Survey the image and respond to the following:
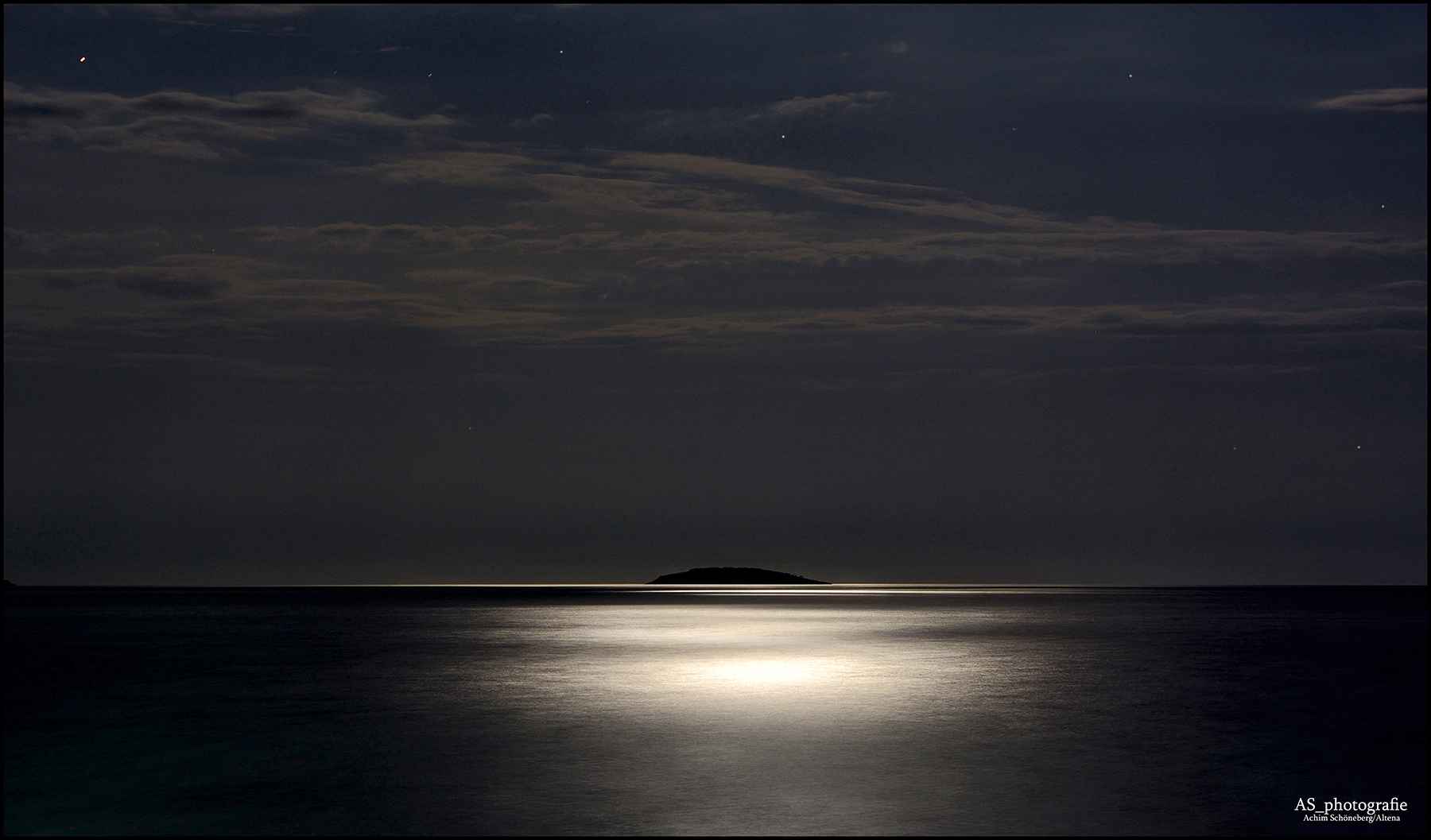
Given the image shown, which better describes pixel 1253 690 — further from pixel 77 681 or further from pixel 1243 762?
pixel 77 681

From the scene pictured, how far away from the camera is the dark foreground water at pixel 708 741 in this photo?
795 inches

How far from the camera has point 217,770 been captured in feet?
80.7

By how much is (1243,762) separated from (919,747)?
6.91 metres

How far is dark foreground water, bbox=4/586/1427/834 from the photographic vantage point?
2020 cm

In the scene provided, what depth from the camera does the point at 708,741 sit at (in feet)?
94.4

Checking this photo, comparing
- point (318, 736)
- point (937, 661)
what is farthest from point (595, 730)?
point (937, 661)

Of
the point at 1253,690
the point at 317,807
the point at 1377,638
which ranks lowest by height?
the point at 1377,638

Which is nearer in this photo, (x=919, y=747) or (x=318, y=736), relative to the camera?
(x=919, y=747)

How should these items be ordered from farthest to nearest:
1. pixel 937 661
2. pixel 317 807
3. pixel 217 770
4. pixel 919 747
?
1. pixel 937 661
2. pixel 919 747
3. pixel 217 770
4. pixel 317 807

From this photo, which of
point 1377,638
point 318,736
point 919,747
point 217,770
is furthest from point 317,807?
point 1377,638

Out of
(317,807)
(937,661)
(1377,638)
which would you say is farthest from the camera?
(1377,638)

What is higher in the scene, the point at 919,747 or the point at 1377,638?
the point at 919,747

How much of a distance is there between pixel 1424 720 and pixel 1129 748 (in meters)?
13.1

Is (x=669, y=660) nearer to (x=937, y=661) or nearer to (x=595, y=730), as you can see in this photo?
(x=937, y=661)
